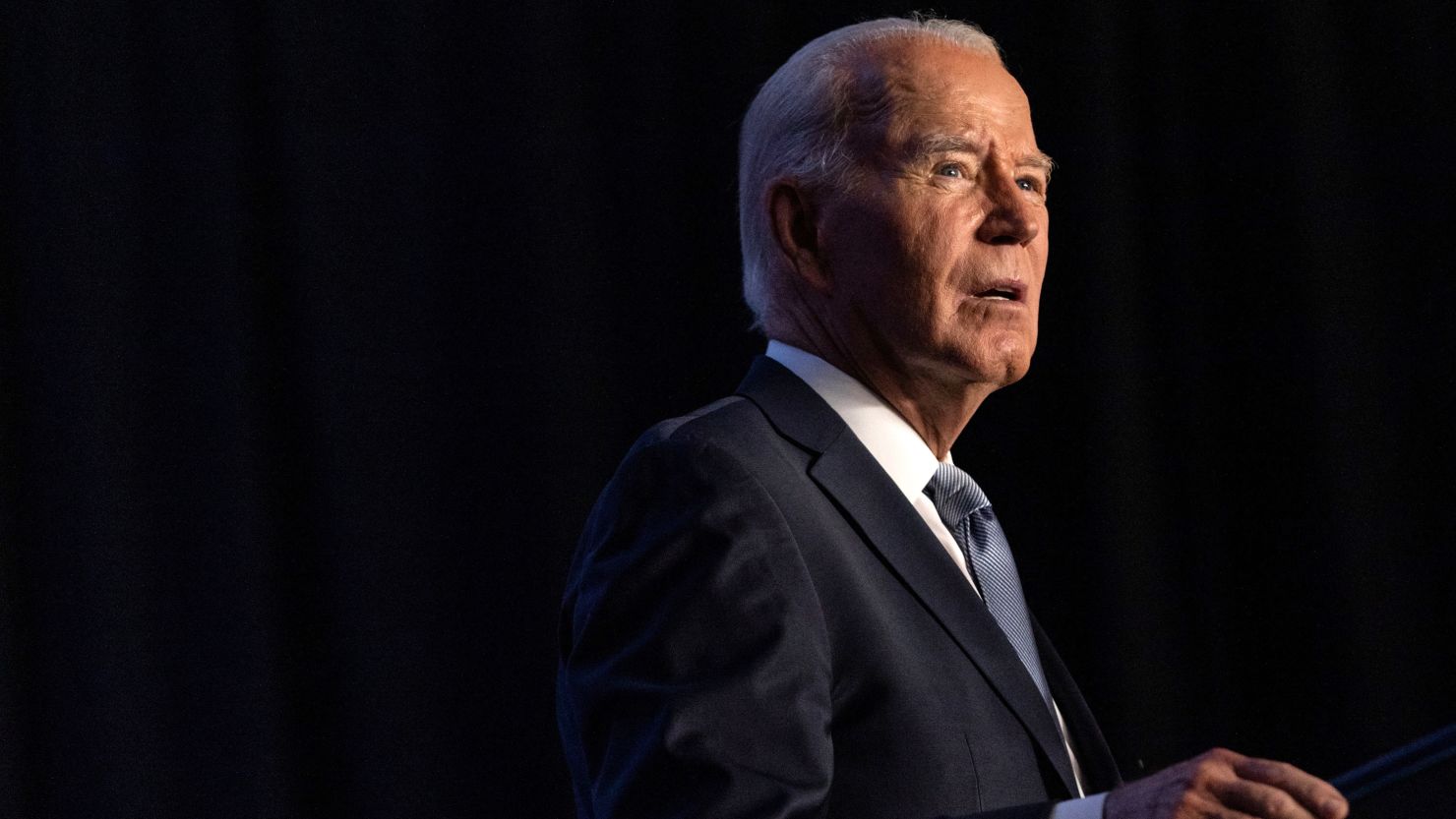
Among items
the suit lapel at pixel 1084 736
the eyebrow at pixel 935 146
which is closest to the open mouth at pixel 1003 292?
the eyebrow at pixel 935 146

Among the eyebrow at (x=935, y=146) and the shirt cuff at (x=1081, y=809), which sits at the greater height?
the eyebrow at (x=935, y=146)

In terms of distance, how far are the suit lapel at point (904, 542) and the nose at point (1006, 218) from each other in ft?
0.82

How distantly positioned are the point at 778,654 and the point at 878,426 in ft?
1.14

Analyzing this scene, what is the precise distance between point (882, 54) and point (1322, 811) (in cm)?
87

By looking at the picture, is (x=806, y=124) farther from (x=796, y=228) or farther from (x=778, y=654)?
(x=778, y=654)

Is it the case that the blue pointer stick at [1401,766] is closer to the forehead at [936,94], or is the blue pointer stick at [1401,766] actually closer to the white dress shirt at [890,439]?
the white dress shirt at [890,439]

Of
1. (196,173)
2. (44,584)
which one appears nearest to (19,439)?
(44,584)

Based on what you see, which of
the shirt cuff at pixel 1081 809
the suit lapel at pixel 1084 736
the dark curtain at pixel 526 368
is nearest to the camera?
the shirt cuff at pixel 1081 809

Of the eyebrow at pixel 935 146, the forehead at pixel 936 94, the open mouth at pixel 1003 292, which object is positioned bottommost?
the open mouth at pixel 1003 292

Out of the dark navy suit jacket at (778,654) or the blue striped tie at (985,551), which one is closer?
the dark navy suit jacket at (778,654)

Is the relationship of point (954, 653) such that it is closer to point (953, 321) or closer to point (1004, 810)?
point (1004, 810)

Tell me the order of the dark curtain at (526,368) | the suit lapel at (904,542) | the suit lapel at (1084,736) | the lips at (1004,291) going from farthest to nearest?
the dark curtain at (526,368) < the lips at (1004,291) < the suit lapel at (1084,736) < the suit lapel at (904,542)

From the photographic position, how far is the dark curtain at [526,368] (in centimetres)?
202

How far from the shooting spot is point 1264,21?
2307 mm
